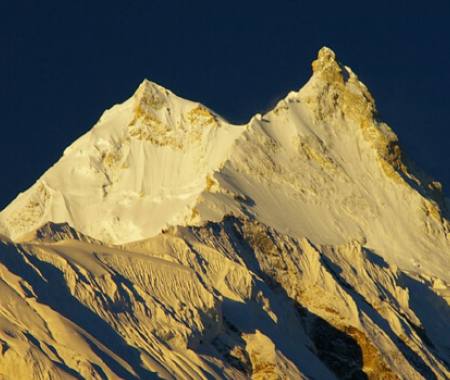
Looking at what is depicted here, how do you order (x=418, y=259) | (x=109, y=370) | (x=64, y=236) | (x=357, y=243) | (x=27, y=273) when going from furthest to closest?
(x=418, y=259), (x=357, y=243), (x=64, y=236), (x=27, y=273), (x=109, y=370)

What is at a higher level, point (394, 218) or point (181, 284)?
point (394, 218)

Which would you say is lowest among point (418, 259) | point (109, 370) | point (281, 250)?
point (109, 370)

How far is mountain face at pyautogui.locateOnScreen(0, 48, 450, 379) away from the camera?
12312cm

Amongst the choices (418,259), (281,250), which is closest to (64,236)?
(281,250)

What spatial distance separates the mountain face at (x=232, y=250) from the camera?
12312 cm

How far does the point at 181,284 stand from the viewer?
130250mm

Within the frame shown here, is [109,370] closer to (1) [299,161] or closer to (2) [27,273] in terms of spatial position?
(2) [27,273]

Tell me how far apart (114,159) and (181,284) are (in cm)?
5521

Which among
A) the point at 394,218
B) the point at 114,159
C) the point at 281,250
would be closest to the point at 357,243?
the point at 281,250

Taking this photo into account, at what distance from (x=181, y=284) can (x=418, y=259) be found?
41939 mm

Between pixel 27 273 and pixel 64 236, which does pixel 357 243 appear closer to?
pixel 64 236

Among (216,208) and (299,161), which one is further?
(299,161)

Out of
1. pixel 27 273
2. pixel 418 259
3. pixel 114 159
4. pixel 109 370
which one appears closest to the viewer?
pixel 109 370

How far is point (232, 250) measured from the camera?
145000 mm
